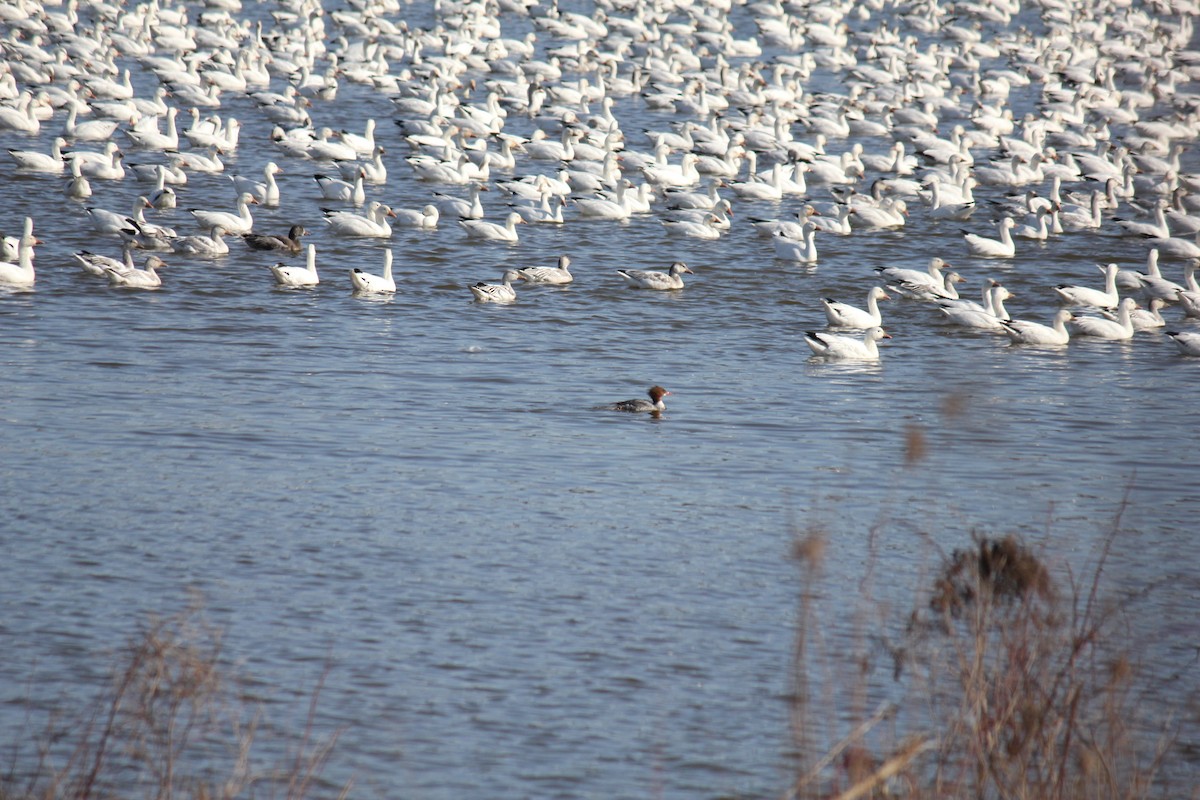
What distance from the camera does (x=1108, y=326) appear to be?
1928 cm

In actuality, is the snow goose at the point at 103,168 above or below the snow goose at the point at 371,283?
above

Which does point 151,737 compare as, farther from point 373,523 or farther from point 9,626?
point 373,523

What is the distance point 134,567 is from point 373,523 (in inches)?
66.1

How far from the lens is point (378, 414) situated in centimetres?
1366

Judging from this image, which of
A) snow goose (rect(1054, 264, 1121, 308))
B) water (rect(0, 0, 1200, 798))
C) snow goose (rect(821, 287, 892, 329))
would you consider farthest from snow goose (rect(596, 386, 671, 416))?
snow goose (rect(1054, 264, 1121, 308))

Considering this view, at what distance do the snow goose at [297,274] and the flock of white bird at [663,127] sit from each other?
4 centimetres

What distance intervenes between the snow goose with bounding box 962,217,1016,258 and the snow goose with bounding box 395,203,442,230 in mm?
8269

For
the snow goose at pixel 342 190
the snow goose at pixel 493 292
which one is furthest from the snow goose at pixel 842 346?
the snow goose at pixel 342 190

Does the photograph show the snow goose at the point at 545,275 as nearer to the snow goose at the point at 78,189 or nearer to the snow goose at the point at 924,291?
the snow goose at the point at 924,291

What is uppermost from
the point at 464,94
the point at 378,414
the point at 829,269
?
the point at 464,94

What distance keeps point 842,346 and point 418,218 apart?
935 cm

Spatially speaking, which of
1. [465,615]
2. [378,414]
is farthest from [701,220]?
[465,615]

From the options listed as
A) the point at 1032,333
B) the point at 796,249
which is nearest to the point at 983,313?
the point at 1032,333

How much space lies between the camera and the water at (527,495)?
7707 millimetres
